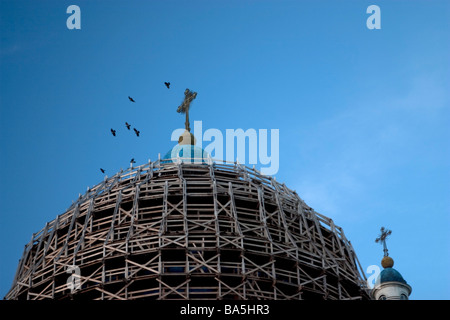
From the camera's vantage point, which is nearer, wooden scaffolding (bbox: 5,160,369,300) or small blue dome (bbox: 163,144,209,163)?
wooden scaffolding (bbox: 5,160,369,300)

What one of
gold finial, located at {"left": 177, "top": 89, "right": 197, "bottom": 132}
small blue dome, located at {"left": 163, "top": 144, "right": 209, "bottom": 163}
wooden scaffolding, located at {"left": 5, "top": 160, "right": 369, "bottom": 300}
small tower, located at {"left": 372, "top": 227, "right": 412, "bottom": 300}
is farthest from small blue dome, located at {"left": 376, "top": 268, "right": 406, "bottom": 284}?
gold finial, located at {"left": 177, "top": 89, "right": 197, "bottom": 132}

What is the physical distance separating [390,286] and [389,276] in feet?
2.44

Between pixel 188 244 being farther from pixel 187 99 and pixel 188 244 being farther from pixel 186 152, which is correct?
pixel 187 99

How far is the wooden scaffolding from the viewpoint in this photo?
64.9 metres

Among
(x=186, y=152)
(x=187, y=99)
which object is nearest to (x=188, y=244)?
(x=186, y=152)

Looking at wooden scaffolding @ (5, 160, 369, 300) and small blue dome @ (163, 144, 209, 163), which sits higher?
small blue dome @ (163, 144, 209, 163)

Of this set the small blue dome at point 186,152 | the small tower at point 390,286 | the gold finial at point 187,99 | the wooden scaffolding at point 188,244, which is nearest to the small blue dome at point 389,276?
the small tower at point 390,286

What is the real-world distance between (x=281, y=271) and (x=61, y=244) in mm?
14346

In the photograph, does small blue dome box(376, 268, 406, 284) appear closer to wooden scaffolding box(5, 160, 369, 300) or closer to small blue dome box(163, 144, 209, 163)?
wooden scaffolding box(5, 160, 369, 300)

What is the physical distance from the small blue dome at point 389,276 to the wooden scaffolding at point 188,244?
1.90m

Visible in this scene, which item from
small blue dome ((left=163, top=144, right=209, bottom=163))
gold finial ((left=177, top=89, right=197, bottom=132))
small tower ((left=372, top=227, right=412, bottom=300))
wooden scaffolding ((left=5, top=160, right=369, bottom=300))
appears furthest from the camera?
gold finial ((left=177, top=89, right=197, bottom=132))

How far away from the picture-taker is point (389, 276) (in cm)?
6969
